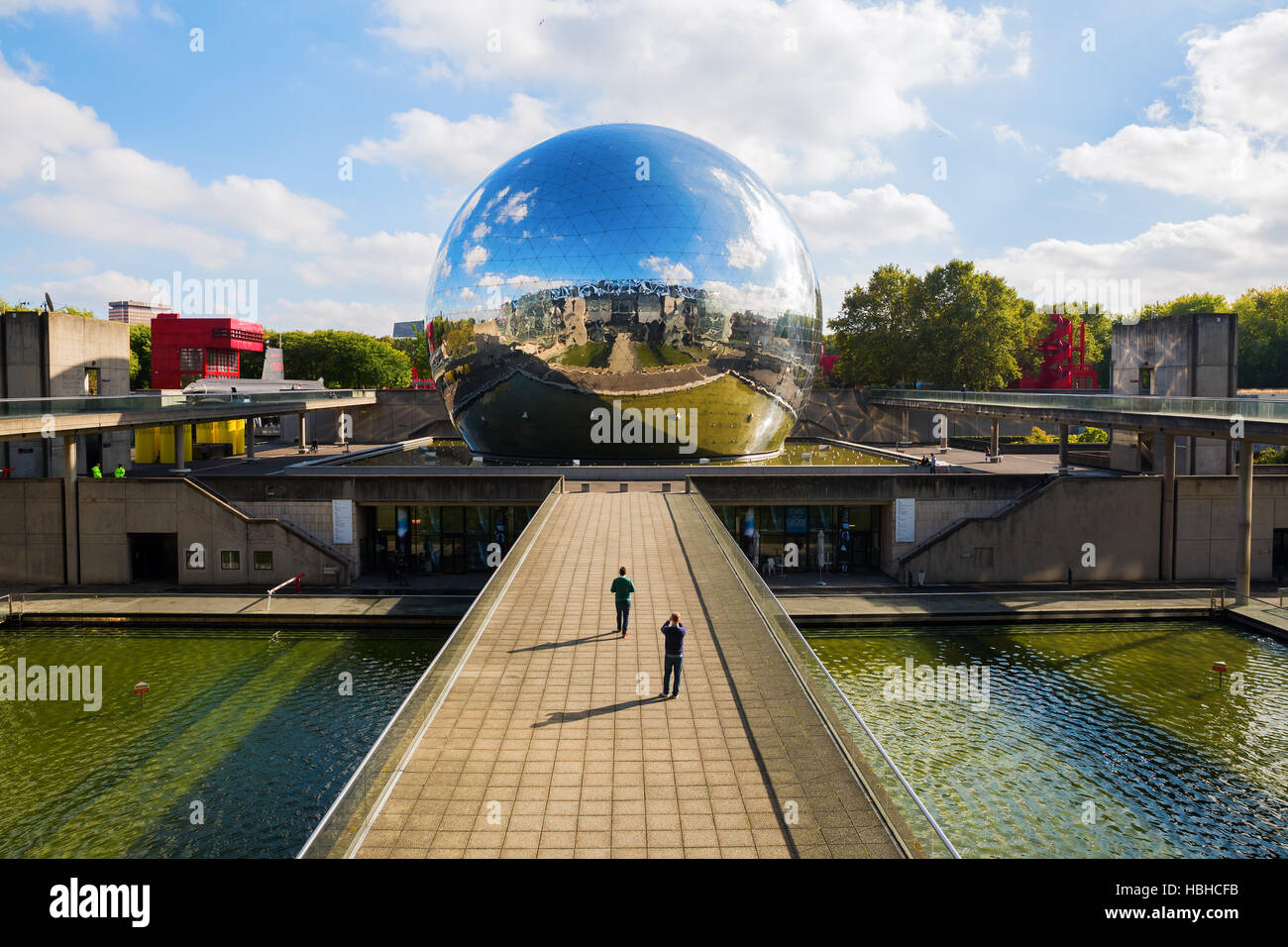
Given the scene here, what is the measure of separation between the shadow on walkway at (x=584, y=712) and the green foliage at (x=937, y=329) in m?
44.8

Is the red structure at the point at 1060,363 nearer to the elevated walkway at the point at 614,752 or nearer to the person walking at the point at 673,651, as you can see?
the elevated walkway at the point at 614,752

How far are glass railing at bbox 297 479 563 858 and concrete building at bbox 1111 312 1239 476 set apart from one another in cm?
2439

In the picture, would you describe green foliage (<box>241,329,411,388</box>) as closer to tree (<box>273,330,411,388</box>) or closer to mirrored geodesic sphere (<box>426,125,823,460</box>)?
tree (<box>273,330,411,388</box>)

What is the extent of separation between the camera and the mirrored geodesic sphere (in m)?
26.1

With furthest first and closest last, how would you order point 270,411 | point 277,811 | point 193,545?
point 270,411 < point 193,545 < point 277,811

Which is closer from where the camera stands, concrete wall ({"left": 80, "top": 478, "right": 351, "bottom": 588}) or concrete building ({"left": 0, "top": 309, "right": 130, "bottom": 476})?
concrete wall ({"left": 80, "top": 478, "right": 351, "bottom": 588})

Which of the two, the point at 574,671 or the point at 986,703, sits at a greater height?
the point at 574,671

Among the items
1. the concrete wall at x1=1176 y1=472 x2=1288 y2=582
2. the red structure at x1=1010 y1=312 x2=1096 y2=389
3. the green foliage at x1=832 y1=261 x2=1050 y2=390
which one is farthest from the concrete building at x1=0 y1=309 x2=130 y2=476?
the red structure at x1=1010 y1=312 x2=1096 y2=389
